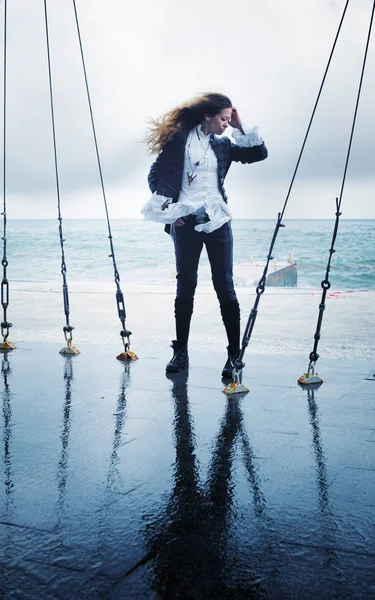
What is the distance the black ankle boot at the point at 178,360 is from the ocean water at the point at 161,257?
54.5 feet

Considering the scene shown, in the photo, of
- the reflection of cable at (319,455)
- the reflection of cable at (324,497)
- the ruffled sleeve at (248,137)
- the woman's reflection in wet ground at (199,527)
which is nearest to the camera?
the woman's reflection in wet ground at (199,527)

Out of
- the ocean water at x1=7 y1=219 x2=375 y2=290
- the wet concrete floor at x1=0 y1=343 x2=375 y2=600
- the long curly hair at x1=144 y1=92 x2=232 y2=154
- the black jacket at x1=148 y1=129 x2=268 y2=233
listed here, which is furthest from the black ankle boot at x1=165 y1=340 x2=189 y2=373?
the ocean water at x1=7 y1=219 x2=375 y2=290

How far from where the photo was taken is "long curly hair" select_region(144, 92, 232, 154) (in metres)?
3.72

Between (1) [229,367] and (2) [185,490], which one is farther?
(1) [229,367]

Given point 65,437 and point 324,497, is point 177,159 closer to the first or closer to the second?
point 65,437

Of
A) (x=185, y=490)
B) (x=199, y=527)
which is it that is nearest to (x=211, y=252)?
(x=185, y=490)

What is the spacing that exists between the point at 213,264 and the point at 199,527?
2.24 m

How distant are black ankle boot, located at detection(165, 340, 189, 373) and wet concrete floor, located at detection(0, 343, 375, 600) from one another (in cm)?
32

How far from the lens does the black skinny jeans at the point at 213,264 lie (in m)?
3.84

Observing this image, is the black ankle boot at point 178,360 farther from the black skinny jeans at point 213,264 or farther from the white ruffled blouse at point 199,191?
the white ruffled blouse at point 199,191

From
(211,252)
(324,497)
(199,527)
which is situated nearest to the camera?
(199,527)

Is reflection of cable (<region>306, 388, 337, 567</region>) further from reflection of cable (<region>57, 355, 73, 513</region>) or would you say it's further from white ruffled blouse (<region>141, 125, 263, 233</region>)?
white ruffled blouse (<region>141, 125, 263, 233</region>)

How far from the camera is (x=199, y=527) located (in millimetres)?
1789

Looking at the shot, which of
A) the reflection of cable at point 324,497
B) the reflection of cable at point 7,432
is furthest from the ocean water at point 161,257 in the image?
the reflection of cable at point 324,497
